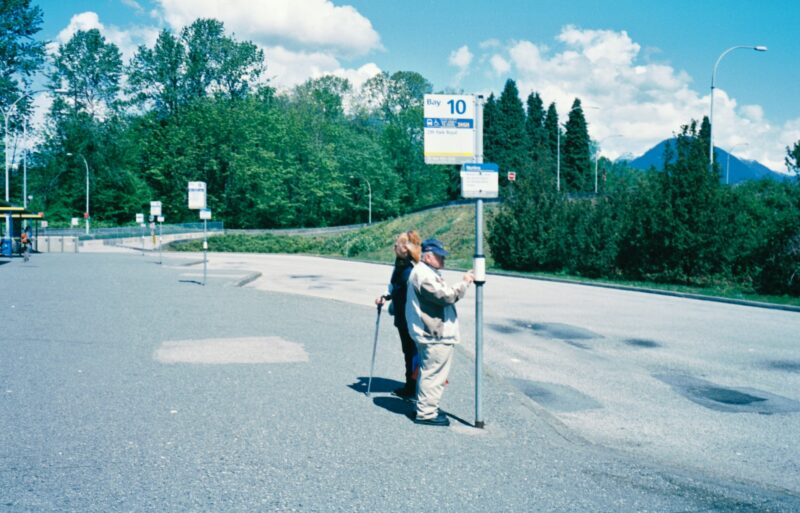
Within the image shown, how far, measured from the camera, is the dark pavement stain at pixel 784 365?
9531mm

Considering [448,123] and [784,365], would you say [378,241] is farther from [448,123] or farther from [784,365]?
[448,123]

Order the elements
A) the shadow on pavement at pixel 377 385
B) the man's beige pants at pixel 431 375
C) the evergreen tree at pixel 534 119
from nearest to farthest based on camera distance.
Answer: the man's beige pants at pixel 431 375 → the shadow on pavement at pixel 377 385 → the evergreen tree at pixel 534 119

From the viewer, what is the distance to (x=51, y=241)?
1873 inches

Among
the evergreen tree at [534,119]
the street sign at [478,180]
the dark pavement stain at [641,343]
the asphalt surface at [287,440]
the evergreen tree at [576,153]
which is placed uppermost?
the evergreen tree at [534,119]

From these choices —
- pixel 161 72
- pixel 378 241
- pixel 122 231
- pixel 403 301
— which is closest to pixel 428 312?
pixel 403 301

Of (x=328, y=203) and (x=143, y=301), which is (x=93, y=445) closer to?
(x=143, y=301)

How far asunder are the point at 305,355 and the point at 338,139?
8459 cm

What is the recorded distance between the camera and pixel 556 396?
7.88 metres

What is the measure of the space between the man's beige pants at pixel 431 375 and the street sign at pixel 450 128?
173cm

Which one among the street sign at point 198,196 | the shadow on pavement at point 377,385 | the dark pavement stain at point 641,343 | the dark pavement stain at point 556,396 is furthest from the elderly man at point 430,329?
the street sign at point 198,196

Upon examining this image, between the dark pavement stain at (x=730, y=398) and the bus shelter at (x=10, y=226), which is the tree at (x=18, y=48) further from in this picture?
the dark pavement stain at (x=730, y=398)

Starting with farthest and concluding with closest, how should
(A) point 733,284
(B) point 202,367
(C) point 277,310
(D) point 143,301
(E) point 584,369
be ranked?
(A) point 733,284
(D) point 143,301
(C) point 277,310
(E) point 584,369
(B) point 202,367

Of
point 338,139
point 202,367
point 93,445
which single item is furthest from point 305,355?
point 338,139

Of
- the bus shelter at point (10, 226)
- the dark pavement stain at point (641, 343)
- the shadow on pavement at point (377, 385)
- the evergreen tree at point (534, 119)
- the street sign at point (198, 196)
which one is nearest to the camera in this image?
the shadow on pavement at point (377, 385)
